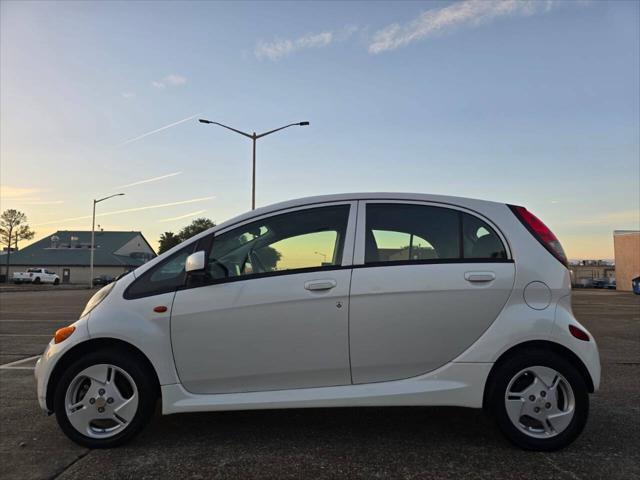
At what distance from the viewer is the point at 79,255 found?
71688 mm

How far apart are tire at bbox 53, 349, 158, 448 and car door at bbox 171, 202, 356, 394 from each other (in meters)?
0.29

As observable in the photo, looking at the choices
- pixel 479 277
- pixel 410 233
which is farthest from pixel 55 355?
pixel 479 277

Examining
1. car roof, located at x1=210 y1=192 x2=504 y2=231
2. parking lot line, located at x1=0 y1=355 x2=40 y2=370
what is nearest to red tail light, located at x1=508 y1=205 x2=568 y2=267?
car roof, located at x1=210 y1=192 x2=504 y2=231

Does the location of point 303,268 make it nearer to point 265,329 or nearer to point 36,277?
point 265,329

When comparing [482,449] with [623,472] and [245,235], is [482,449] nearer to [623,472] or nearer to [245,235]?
[623,472]

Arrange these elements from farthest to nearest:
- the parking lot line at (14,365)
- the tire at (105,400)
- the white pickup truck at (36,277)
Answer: the white pickup truck at (36,277)
the parking lot line at (14,365)
the tire at (105,400)

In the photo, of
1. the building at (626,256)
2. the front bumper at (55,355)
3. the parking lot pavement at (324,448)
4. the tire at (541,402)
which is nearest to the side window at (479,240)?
the tire at (541,402)

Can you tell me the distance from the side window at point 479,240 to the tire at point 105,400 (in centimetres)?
240

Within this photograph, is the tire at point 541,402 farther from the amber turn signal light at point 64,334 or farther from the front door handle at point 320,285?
the amber turn signal light at point 64,334

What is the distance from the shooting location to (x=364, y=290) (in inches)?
131

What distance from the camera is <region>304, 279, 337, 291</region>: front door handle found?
11.0ft

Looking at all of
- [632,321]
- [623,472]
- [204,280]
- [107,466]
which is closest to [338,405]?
[204,280]

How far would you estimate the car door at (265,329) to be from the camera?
3312 mm

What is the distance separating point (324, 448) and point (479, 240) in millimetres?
1785
